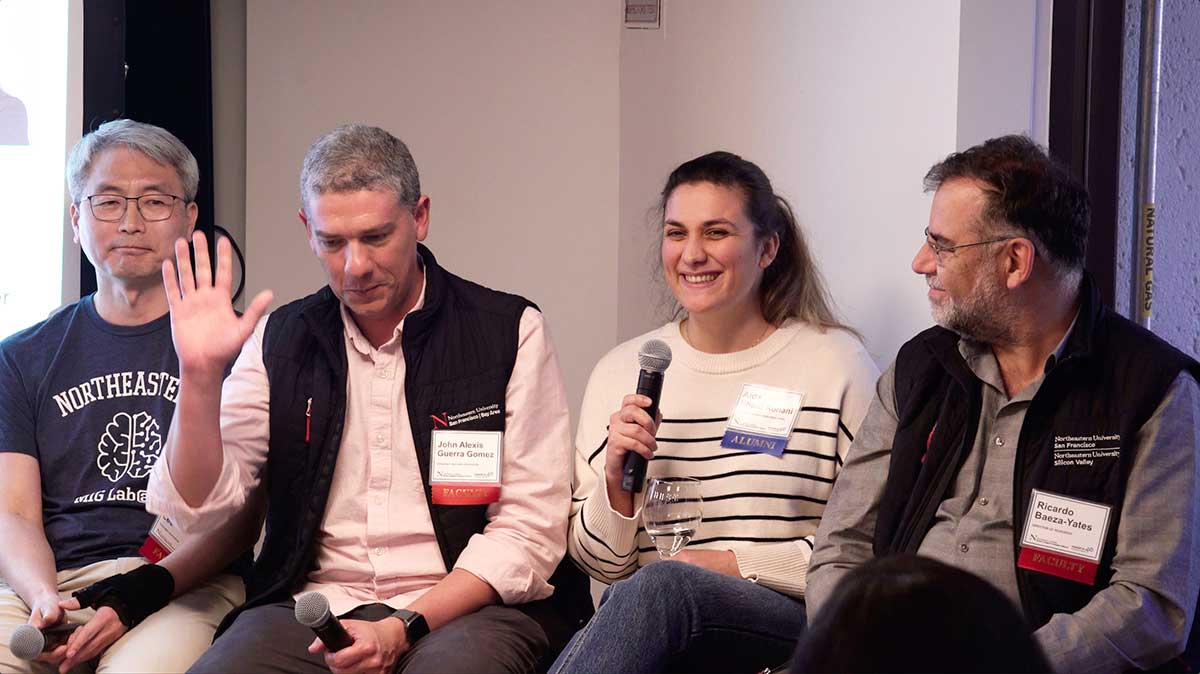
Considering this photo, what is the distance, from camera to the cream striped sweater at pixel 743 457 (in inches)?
99.5

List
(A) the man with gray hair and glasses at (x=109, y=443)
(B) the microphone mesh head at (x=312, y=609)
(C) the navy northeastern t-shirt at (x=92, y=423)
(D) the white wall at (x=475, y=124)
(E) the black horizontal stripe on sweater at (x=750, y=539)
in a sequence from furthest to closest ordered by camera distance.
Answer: (D) the white wall at (x=475, y=124) → (C) the navy northeastern t-shirt at (x=92, y=423) → (E) the black horizontal stripe on sweater at (x=750, y=539) → (A) the man with gray hair and glasses at (x=109, y=443) → (B) the microphone mesh head at (x=312, y=609)

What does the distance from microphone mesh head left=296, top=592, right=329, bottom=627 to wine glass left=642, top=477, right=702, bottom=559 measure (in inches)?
26.3

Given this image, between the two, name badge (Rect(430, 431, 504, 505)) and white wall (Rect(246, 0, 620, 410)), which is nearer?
name badge (Rect(430, 431, 504, 505))

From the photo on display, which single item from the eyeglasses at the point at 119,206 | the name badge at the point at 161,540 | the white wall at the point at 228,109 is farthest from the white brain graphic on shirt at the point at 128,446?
the white wall at the point at 228,109

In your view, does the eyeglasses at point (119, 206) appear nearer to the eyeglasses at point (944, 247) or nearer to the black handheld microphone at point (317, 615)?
the black handheld microphone at point (317, 615)

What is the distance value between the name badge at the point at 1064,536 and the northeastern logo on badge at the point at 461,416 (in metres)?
1.06

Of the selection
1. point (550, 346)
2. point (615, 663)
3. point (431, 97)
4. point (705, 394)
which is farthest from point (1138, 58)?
point (431, 97)

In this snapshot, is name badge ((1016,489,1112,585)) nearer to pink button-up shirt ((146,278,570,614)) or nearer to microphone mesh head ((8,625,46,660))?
pink button-up shirt ((146,278,570,614))

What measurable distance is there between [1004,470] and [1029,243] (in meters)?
0.40

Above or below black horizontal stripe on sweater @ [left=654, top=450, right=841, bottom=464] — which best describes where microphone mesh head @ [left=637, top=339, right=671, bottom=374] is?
above

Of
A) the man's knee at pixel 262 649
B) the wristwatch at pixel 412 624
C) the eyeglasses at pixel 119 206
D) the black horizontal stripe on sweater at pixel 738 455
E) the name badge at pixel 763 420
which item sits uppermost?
the eyeglasses at pixel 119 206

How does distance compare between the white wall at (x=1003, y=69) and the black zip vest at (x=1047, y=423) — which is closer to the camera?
the black zip vest at (x=1047, y=423)

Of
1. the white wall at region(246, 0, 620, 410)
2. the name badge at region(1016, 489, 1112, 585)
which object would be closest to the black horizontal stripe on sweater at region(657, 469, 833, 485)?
the name badge at region(1016, 489, 1112, 585)

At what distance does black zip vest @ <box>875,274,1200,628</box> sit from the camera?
6.69ft
